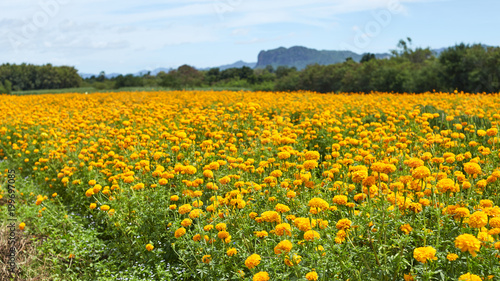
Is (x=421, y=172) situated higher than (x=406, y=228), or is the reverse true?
(x=421, y=172)

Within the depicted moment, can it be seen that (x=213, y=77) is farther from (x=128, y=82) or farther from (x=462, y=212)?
(x=462, y=212)

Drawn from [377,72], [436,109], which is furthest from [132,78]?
[436,109]

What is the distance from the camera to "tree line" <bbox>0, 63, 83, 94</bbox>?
7558cm

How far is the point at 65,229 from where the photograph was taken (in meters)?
5.11

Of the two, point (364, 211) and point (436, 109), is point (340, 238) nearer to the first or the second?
point (364, 211)

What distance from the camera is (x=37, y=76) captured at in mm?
78438

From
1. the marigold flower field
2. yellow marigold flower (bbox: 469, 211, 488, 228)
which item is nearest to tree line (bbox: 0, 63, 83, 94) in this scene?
the marigold flower field

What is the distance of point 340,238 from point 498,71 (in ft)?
83.9

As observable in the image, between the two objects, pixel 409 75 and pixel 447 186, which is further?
pixel 409 75

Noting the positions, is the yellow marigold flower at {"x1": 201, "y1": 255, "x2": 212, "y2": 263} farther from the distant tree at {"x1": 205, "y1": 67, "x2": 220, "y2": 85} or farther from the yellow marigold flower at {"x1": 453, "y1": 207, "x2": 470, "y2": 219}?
the distant tree at {"x1": 205, "y1": 67, "x2": 220, "y2": 85}

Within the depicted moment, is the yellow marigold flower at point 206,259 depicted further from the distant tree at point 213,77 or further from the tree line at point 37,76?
the tree line at point 37,76

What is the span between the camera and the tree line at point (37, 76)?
75581 millimetres

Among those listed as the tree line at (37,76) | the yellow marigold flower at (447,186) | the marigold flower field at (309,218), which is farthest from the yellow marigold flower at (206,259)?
the tree line at (37,76)

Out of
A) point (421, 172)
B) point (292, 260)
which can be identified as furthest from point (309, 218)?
point (421, 172)
